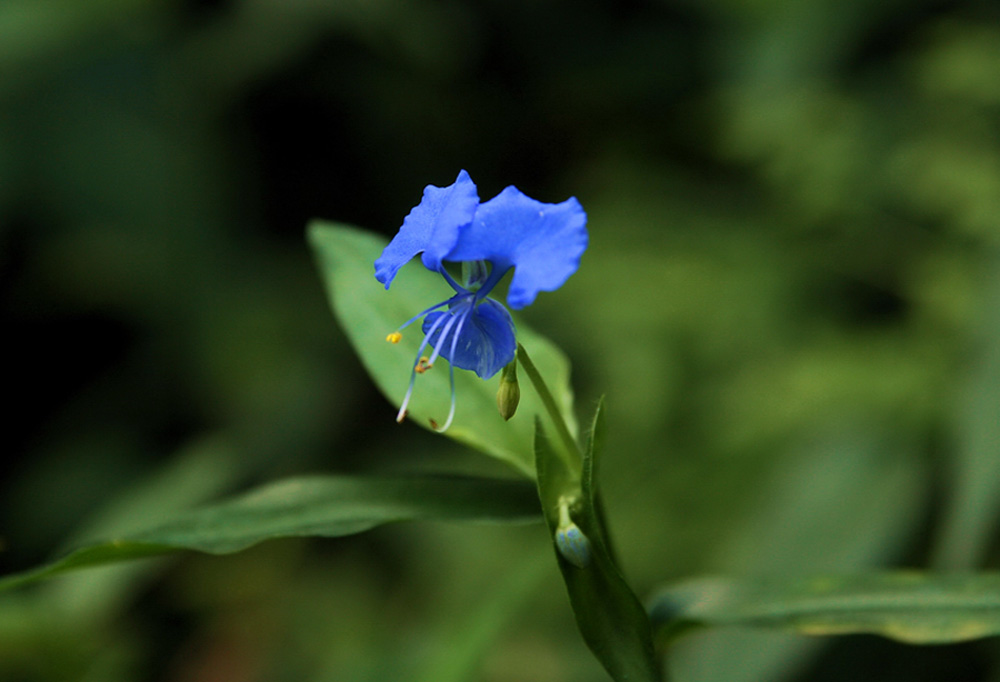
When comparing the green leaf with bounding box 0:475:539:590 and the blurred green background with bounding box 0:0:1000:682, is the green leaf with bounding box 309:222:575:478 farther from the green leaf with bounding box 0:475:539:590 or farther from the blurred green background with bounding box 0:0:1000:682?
the blurred green background with bounding box 0:0:1000:682

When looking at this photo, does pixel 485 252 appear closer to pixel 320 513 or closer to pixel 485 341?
pixel 485 341

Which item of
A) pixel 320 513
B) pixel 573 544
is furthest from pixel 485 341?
pixel 320 513

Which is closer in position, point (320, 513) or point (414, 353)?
point (320, 513)

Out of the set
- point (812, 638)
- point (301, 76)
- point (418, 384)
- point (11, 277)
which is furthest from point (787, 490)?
point (11, 277)

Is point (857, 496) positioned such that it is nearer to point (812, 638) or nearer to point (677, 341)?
point (812, 638)

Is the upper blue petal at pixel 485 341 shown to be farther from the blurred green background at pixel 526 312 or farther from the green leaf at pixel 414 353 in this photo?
the blurred green background at pixel 526 312
